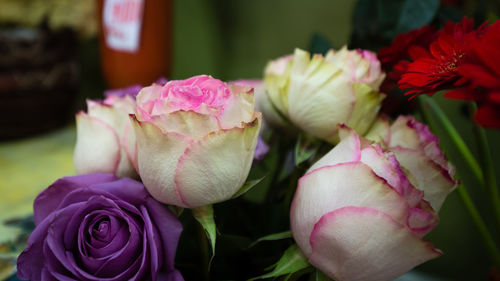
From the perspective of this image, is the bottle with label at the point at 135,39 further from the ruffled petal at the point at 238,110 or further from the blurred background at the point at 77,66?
the ruffled petal at the point at 238,110

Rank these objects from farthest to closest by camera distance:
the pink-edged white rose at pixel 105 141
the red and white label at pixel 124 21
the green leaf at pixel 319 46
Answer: the red and white label at pixel 124 21
the green leaf at pixel 319 46
the pink-edged white rose at pixel 105 141

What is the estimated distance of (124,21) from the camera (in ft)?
1.88

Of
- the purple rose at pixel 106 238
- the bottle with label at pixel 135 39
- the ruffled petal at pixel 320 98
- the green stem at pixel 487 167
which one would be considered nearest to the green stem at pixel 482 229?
the green stem at pixel 487 167

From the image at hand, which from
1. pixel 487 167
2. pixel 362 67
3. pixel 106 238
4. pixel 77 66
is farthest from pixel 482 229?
pixel 77 66

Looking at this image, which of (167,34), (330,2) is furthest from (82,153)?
(330,2)

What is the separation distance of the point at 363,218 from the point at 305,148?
10cm

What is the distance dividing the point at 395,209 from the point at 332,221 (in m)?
0.03

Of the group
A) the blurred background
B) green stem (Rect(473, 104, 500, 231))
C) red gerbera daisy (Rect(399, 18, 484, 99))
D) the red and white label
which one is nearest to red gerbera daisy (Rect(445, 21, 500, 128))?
red gerbera daisy (Rect(399, 18, 484, 99))

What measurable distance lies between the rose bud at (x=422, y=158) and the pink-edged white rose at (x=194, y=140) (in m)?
0.09

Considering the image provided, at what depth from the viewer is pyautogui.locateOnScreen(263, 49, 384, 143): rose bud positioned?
0.84 ft

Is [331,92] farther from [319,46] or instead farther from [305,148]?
[319,46]

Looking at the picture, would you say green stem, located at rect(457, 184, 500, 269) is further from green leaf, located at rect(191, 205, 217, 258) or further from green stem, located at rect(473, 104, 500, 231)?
green leaf, located at rect(191, 205, 217, 258)

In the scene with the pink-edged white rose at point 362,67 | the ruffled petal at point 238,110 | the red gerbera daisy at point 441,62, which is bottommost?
the ruffled petal at point 238,110

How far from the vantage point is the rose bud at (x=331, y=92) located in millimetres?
257
